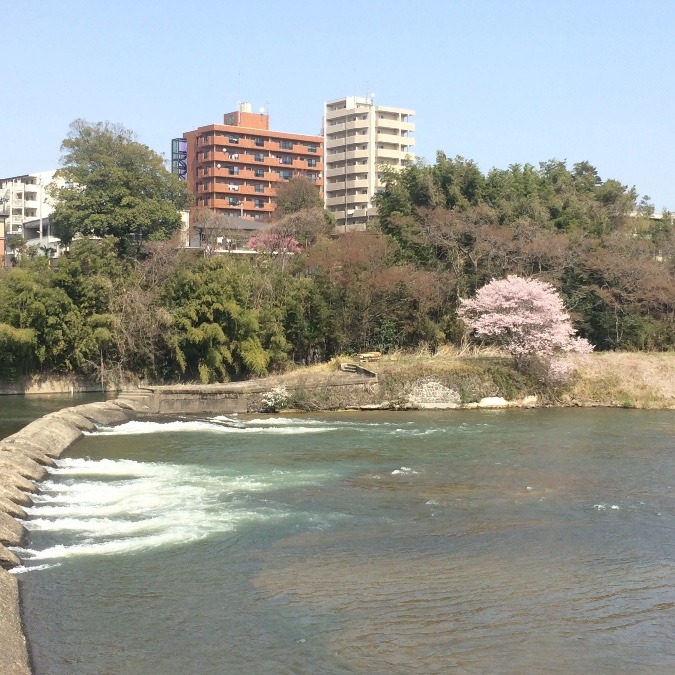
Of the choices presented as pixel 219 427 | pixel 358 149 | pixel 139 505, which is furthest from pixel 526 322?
pixel 358 149

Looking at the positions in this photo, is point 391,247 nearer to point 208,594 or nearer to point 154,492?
point 154,492

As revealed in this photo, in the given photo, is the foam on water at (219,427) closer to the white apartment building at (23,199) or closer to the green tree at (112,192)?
the green tree at (112,192)

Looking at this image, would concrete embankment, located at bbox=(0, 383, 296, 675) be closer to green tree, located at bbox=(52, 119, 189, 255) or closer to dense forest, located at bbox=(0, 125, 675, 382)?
dense forest, located at bbox=(0, 125, 675, 382)

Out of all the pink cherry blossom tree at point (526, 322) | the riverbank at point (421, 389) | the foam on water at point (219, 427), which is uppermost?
the pink cherry blossom tree at point (526, 322)

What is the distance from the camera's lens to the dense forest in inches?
1588

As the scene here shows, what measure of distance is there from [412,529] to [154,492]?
19.7 feet

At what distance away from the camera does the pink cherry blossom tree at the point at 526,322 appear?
3812 cm

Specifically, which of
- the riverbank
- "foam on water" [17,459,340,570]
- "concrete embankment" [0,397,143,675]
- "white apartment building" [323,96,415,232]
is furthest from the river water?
"white apartment building" [323,96,415,232]

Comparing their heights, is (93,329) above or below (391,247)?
below

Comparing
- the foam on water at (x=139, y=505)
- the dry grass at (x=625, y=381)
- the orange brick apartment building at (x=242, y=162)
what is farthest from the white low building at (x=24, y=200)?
the foam on water at (x=139, y=505)

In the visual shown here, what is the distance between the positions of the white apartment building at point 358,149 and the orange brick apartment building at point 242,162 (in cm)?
324

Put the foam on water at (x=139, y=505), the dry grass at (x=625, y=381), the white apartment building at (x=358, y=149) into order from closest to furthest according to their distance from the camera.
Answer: the foam on water at (x=139, y=505) < the dry grass at (x=625, y=381) < the white apartment building at (x=358, y=149)

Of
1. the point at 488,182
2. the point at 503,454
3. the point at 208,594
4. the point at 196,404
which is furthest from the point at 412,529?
the point at 488,182

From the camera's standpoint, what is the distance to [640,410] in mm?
36062
